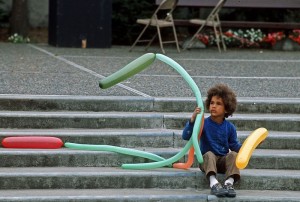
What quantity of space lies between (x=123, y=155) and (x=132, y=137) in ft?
1.14

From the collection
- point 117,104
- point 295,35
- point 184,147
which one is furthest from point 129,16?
point 184,147

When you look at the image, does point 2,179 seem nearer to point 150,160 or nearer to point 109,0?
point 150,160

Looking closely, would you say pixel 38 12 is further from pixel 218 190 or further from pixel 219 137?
pixel 218 190

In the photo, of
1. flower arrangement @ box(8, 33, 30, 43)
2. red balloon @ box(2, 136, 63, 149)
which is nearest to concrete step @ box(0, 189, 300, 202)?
red balloon @ box(2, 136, 63, 149)

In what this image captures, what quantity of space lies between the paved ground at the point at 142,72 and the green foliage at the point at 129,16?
3.38ft

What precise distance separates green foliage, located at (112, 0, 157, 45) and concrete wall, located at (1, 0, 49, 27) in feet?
5.64

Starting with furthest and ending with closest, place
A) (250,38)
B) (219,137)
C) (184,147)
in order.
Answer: (250,38)
(184,147)
(219,137)

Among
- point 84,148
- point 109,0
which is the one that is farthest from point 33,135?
point 109,0

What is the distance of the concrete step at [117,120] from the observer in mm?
8977

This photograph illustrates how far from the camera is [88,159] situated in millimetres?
8430

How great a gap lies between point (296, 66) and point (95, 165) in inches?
248

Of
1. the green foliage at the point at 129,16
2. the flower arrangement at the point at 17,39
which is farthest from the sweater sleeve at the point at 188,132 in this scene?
the green foliage at the point at 129,16

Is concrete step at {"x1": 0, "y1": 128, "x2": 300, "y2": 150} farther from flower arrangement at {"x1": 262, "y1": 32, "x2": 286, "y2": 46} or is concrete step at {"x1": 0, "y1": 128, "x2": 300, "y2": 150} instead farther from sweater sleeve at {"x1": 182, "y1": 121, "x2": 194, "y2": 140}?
flower arrangement at {"x1": 262, "y1": 32, "x2": 286, "y2": 46}

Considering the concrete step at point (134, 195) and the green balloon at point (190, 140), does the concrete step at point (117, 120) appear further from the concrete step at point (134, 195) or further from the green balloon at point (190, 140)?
the concrete step at point (134, 195)
